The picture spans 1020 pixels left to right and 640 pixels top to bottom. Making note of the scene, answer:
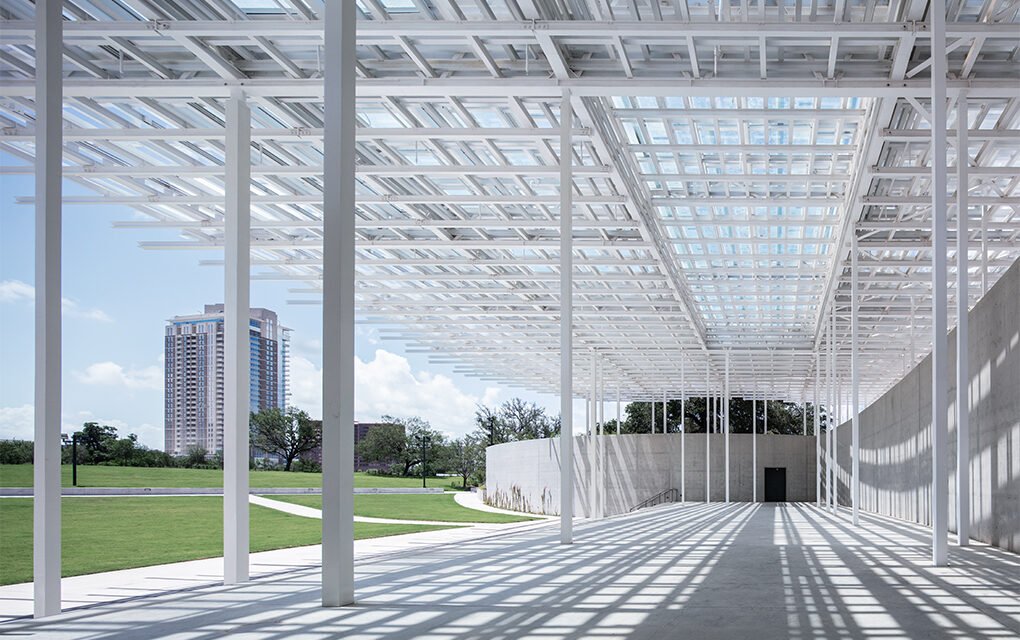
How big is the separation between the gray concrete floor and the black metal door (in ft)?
129

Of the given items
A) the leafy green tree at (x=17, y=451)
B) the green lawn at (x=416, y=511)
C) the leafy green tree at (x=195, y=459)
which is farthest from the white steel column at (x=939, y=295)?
the leafy green tree at (x=195, y=459)

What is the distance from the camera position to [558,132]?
17719 mm

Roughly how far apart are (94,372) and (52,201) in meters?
107

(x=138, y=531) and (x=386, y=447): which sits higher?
(x=138, y=531)

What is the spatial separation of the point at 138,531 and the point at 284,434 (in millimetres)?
60199

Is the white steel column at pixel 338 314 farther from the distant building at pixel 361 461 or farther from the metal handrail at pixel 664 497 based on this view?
the distant building at pixel 361 461

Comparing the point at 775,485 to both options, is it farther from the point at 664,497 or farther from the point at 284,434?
the point at 284,434

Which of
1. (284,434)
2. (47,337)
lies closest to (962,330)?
(47,337)

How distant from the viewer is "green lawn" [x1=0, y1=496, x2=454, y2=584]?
20.7 meters

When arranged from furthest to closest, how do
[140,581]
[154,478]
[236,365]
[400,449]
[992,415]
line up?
[400,449] < [154,478] < [992,415] < [140,581] < [236,365]

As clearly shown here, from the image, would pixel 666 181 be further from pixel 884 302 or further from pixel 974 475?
pixel 884 302

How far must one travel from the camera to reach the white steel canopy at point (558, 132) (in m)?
14.5

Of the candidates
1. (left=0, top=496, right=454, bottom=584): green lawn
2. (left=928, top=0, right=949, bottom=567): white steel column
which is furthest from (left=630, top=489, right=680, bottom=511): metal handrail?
(left=928, top=0, right=949, bottom=567): white steel column

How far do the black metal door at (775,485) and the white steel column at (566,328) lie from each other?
128 feet
